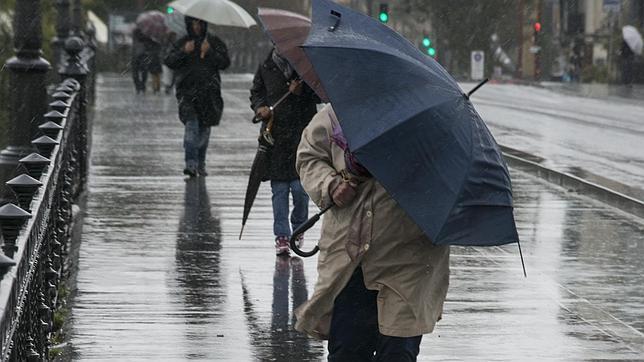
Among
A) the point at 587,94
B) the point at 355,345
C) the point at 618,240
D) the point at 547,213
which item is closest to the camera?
the point at 355,345

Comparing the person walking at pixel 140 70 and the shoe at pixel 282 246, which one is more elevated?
the shoe at pixel 282 246

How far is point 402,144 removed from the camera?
543cm

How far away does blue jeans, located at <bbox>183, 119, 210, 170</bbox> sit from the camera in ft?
52.0

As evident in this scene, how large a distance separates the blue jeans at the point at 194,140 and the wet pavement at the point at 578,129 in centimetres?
402

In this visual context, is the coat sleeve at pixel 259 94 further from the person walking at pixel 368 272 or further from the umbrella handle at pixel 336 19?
the umbrella handle at pixel 336 19

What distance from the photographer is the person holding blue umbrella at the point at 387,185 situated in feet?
17.8

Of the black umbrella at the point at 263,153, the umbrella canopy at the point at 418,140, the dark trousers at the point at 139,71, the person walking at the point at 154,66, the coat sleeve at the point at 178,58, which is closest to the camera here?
the umbrella canopy at the point at 418,140

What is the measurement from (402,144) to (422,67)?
1.13 feet

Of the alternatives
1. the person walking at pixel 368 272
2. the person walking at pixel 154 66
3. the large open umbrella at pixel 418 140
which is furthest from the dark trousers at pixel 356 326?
the person walking at pixel 154 66

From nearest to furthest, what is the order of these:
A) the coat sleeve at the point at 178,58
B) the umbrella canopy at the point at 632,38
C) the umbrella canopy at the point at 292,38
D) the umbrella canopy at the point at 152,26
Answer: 1. the umbrella canopy at the point at 292,38
2. the coat sleeve at the point at 178,58
3. the umbrella canopy at the point at 152,26
4. the umbrella canopy at the point at 632,38

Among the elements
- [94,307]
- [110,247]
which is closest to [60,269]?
[94,307]

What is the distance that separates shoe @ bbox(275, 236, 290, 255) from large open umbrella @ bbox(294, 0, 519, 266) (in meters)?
5.45

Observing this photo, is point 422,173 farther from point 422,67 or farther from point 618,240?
point 618,240

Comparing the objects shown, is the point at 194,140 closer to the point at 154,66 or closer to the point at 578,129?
the point at 578,129
